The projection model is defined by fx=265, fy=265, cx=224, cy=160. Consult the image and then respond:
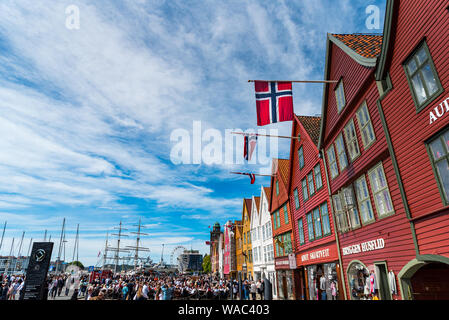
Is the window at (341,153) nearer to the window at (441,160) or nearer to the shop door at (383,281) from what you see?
the shop door at (383,281)

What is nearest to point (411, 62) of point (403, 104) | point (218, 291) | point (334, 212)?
point (403, 104)

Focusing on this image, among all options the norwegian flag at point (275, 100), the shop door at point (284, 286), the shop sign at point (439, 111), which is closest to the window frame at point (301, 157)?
the norwegian flag at point (275, 100)

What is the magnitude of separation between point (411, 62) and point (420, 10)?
5.84 ft

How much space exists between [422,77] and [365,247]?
8296 mm

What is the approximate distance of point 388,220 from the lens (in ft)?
37.7

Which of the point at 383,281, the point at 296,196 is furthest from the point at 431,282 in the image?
the point at 296,196

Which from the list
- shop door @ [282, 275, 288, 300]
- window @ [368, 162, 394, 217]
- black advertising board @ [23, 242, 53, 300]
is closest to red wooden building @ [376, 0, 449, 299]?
window @ [368, 162, 394, 217]

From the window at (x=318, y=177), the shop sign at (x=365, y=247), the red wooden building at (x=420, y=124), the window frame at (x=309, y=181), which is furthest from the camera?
the window frame at (x=309, y=181)

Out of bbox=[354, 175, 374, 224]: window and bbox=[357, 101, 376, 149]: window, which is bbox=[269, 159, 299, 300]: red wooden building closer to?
bbox=[354, 175, 374, 224]: window

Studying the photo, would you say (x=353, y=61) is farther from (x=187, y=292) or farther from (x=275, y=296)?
(x=275, y=296)

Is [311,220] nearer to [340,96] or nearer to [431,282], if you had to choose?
[340,96]

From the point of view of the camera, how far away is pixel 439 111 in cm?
845

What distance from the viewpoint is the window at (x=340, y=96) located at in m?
15.5

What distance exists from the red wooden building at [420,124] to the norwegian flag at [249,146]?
10.1 meters
